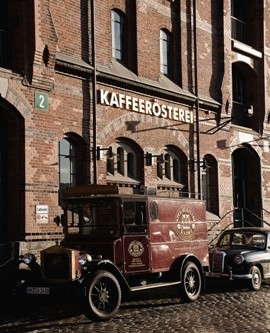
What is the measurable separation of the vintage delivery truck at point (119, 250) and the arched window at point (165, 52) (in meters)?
8.46

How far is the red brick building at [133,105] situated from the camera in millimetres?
15727

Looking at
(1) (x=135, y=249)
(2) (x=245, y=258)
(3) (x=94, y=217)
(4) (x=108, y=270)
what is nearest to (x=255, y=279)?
(2) (x=245, y=258)

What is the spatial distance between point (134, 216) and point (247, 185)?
564 inches

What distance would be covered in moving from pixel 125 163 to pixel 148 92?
99.7 inches

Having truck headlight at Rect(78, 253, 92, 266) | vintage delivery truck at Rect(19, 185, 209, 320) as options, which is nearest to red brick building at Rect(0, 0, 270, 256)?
vintage delivery truck at Rect(19, 185, 209, 320)

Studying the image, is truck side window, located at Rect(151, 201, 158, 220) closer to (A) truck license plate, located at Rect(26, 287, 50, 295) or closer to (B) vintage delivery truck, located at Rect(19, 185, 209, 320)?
(B) vintage delivery truck, located at Rect(19, 185, 209, 320)

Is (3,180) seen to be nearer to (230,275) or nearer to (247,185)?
(230,275)

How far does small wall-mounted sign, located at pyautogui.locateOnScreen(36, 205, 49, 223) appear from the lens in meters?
15.7

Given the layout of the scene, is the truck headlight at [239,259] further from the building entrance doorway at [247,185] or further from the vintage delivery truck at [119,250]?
the building entrance doorway at [247,185]

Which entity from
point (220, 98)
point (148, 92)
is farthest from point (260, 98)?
point (148, 92)

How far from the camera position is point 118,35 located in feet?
64.6

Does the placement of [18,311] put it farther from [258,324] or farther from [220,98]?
[220,98]

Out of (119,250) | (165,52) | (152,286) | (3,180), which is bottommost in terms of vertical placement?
(152,286)

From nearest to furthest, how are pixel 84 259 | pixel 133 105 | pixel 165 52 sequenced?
pixel 84 259, pixel 133 105, pixel 165 52
